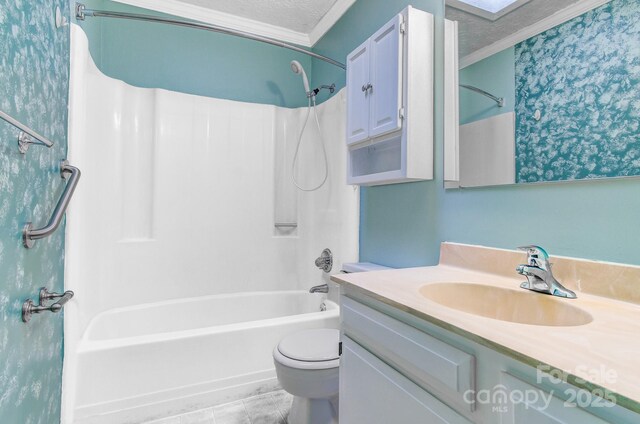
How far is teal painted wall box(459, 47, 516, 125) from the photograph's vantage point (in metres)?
1.12

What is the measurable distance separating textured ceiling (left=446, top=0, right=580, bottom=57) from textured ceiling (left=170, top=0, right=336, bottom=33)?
130 cm

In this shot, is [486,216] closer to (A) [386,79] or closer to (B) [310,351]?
(A) [386,79]

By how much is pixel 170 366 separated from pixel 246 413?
1.50ft

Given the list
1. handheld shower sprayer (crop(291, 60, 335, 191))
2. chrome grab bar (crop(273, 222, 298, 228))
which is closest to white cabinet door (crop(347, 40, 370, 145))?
handheld shower sprayer (crop(291, 60, 335, 191))

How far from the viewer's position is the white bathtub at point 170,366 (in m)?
1.42

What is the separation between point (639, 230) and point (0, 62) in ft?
5.50

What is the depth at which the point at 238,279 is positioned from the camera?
8.07ft

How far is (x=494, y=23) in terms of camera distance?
3.91 ft

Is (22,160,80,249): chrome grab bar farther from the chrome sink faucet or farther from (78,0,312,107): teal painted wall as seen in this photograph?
the chrome sink faucet

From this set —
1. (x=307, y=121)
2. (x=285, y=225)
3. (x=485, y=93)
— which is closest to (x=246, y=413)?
(x=285, y=225)

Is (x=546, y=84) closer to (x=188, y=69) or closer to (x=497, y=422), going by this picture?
(x=497, y=422)

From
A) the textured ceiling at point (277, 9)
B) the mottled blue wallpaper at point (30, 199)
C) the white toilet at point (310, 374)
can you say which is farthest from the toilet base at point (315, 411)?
the textured ceiling at point (277, 9)

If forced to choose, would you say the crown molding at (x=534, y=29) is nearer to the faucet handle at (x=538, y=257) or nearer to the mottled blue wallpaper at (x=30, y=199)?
the faucet handle at (x=538, y=257)

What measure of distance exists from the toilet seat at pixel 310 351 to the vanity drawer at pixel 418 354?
40 cm
